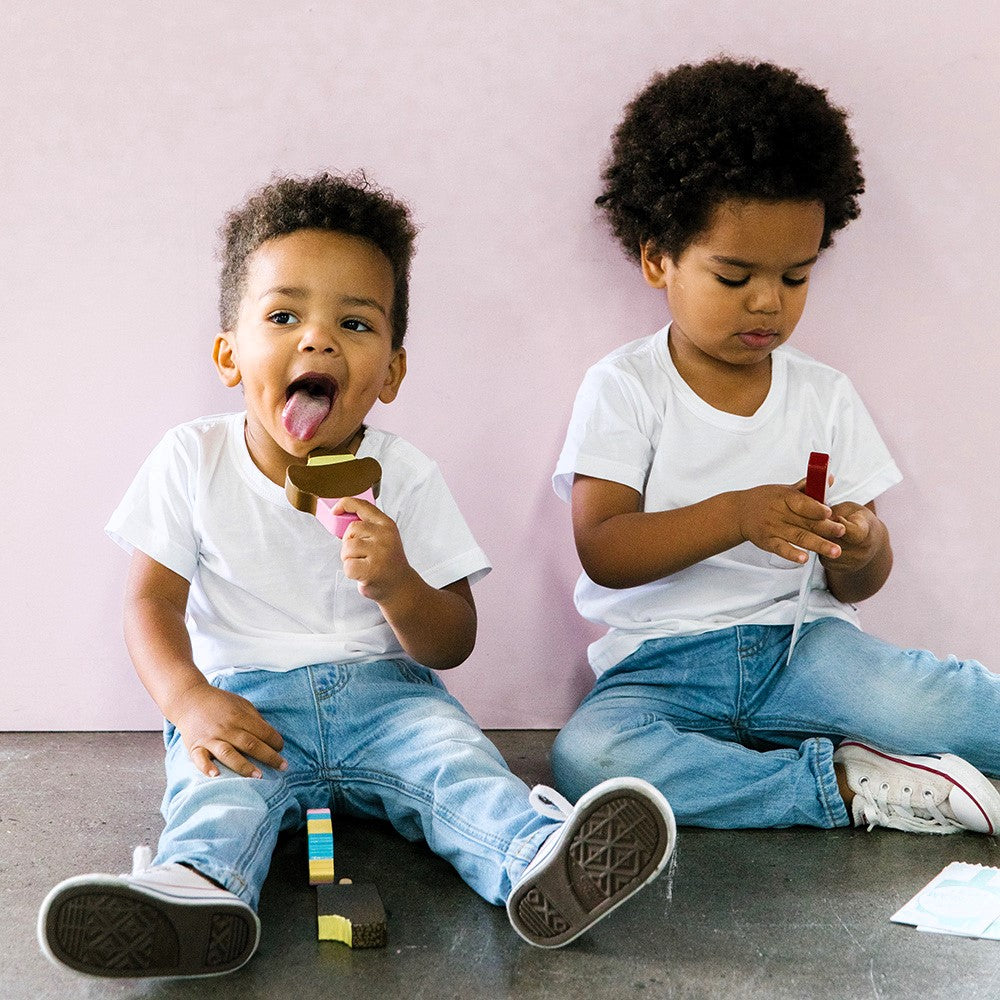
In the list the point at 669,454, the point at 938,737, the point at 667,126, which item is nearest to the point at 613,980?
the point at 938,737

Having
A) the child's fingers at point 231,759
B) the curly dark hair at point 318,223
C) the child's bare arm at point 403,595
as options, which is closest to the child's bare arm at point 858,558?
the child's bare arm at point 403,595

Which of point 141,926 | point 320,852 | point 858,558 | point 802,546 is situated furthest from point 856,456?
point 141,926

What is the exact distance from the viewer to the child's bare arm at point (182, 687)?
41.5 inches

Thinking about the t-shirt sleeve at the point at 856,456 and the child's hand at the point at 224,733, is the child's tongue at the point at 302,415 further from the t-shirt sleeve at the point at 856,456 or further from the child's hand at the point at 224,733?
the t-shirt sleeve at the point at 856,456

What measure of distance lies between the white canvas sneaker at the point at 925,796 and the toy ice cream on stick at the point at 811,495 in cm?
16

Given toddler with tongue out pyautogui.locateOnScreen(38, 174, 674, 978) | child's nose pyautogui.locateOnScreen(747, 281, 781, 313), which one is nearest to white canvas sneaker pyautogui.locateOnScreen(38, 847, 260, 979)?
toddler with tongue out pyautogui.locateOnScreen(38, 174, 674, 978)

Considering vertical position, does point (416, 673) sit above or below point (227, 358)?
below

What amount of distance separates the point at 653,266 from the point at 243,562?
56cm

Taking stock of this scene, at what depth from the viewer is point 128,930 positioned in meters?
0.81

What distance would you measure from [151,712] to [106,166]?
637 millimetres

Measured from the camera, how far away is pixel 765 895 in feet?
3.33

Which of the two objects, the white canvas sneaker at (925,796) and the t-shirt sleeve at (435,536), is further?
the t-shirt sleeve at (435,536)

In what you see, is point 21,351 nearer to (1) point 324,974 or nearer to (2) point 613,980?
(1) point 324,974

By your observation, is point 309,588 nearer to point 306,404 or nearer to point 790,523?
point 306,404
